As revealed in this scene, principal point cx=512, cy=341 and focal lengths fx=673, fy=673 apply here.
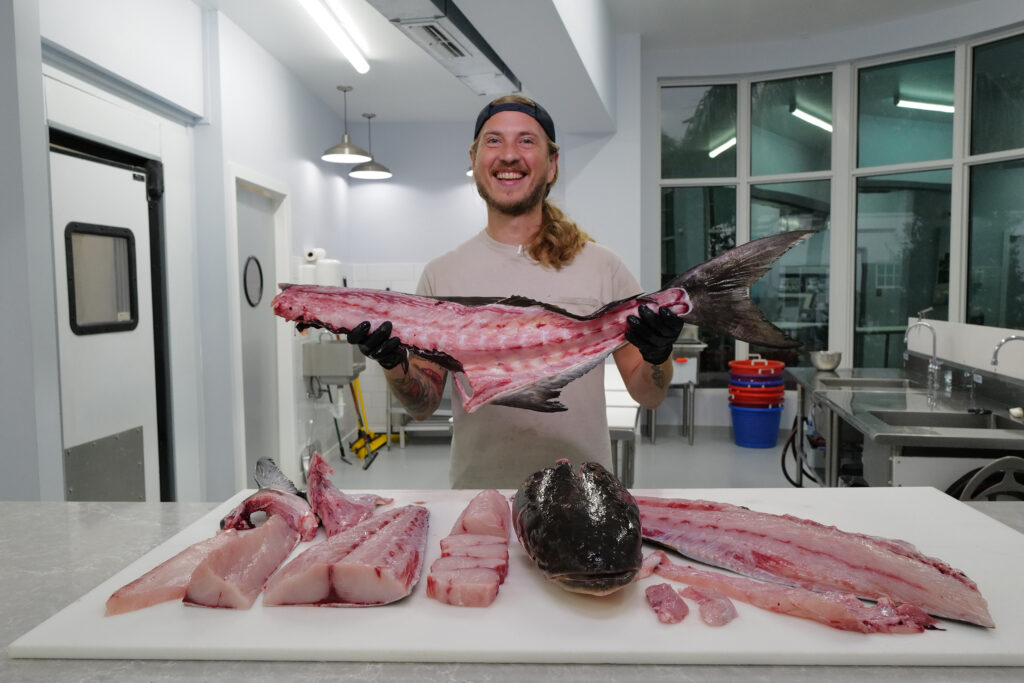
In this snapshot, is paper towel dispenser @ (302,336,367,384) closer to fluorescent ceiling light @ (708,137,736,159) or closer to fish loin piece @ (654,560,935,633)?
fluorescent ceiling light @ (708,137,736,159)

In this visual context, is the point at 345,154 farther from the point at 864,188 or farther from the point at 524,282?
the point at 864,188

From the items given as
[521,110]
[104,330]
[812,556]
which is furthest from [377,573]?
[104,330]

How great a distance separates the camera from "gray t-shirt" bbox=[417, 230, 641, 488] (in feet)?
6.93

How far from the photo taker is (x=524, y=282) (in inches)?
83.0

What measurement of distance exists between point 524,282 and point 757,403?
548cm

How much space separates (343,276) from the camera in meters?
7.70

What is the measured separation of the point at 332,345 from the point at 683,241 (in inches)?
164

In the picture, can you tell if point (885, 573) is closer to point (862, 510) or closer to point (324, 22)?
point (862, 510)

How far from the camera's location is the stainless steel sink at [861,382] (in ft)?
17.3

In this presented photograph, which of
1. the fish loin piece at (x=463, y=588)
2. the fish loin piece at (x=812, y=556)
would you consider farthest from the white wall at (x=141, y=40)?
the fish loin piece at (x=812, y=556)

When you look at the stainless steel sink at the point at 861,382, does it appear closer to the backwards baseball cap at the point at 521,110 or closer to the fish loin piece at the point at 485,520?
the backwards baseball cap at the point at 521,110

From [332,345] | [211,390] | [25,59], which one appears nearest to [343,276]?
[332,345]

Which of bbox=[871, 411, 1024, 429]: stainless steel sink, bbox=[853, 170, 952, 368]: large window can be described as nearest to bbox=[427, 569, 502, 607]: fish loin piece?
bbox=[871, 411, 1024, 429]: stainless steel sink

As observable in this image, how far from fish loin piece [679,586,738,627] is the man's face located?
119cm
